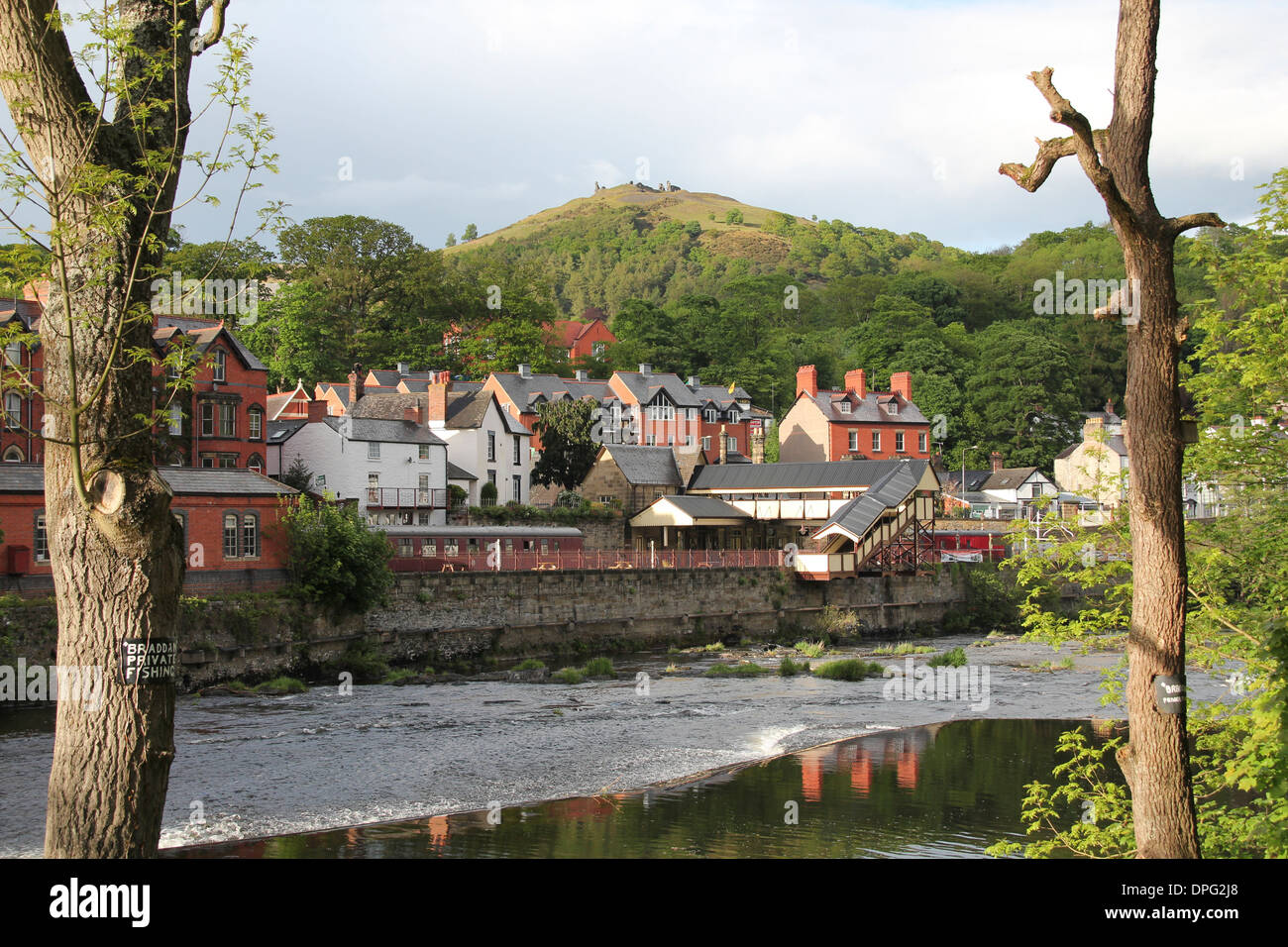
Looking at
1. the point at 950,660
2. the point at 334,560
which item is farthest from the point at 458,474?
the point at 950,660

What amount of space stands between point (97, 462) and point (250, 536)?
34.2 metres

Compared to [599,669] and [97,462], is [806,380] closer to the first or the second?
[599,669]

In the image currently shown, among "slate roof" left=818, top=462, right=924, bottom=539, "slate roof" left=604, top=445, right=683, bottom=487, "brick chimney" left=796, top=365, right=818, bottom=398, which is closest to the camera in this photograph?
"slate roof" left=818, top=462, right=924, bottom=539

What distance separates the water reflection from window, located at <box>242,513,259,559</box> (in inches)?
843

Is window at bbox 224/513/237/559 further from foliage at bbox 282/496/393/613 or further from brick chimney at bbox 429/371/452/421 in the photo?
brick chimney at bbox 429/371/452/421

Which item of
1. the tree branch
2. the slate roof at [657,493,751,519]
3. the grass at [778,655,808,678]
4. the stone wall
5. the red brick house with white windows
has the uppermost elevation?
the red brick house with white windows

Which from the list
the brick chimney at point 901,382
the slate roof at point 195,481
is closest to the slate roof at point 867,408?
the brick chimney at point 901,382

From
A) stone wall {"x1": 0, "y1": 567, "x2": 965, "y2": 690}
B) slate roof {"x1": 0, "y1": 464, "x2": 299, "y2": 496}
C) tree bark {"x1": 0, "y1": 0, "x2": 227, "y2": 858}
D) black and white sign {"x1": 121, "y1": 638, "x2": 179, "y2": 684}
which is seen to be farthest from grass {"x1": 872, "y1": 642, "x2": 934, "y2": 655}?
tree bark {"x1": 0, "y1": 0, "x2": 227, "y2": 858}

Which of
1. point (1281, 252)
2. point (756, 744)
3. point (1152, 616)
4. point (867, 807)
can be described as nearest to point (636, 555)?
point (756, 744)

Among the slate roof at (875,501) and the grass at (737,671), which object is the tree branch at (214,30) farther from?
the slate roof at (875,501)

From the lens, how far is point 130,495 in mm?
6570

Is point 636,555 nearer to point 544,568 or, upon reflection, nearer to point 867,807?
point 544,568

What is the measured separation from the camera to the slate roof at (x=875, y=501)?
56406 millimetres

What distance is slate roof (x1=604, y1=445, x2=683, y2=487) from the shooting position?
2557 inches
